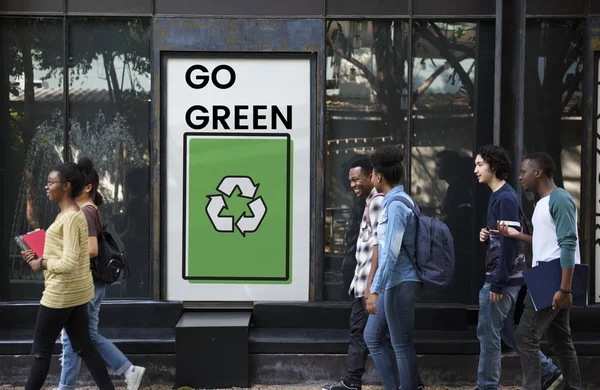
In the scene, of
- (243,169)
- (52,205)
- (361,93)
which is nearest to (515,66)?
(361,93)

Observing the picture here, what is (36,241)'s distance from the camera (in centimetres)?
594

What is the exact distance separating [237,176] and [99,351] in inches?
91.6

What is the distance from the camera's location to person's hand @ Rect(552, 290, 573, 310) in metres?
5.87

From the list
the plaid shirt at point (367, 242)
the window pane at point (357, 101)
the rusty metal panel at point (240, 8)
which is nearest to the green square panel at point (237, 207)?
the window pane at point (357, 101)

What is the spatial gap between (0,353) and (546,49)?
587 cm

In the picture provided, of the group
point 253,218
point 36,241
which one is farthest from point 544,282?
point 36,241

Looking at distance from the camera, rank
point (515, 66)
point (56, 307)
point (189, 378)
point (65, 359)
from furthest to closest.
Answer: point (515, 66)
point (189, 378)
point (65, 359)
point (56, 307)

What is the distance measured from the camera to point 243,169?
8.15 m

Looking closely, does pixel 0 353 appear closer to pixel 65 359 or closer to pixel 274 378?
pixel 65 359

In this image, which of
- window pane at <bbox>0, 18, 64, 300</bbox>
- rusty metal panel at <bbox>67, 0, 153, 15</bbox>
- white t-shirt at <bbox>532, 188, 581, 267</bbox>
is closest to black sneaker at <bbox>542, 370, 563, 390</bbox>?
white t-shirt at <bbox>532, 188, 581, 267</bbox>

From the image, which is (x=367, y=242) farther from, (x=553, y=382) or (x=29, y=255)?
(x=29, y=255)

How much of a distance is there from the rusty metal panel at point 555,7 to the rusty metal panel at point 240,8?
206 centimetres

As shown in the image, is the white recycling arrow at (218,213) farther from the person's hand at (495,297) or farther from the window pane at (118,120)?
the person's hand at (495,297)

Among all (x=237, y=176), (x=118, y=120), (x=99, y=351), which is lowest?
(x=99, y=351)
